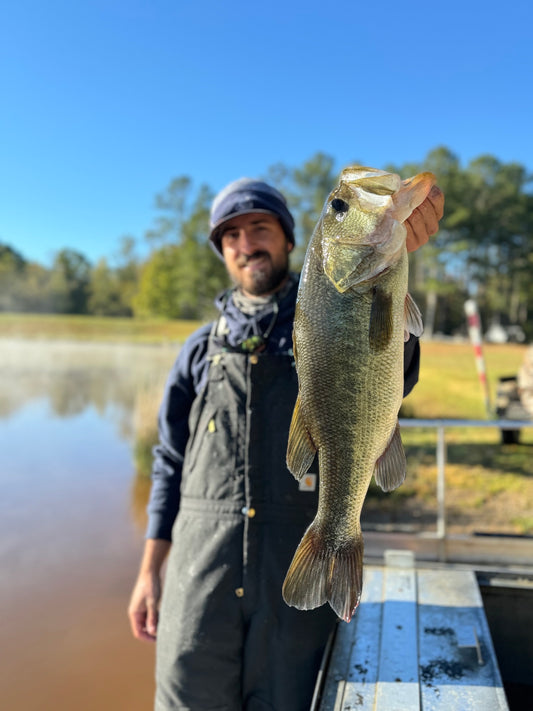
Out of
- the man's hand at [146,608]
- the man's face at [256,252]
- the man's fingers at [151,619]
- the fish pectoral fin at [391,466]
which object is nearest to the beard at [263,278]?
the man's face at [256,252]

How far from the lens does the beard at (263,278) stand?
2.49m

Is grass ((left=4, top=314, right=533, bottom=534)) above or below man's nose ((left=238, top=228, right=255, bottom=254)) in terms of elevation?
below

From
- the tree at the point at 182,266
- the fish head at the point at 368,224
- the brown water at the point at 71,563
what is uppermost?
the tree at the point at 182,266

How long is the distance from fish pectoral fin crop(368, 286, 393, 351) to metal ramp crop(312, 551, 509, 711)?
1409mm

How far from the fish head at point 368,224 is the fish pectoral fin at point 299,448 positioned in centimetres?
43

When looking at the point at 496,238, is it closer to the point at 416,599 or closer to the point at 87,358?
the point at 87,358

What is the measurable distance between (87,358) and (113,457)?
85.1 ft

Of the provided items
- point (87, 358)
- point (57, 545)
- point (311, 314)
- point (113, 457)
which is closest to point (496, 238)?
point (87, 358)

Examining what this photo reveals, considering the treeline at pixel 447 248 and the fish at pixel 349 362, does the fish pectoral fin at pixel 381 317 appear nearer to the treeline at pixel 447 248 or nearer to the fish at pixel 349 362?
the fish at pixel 349 362

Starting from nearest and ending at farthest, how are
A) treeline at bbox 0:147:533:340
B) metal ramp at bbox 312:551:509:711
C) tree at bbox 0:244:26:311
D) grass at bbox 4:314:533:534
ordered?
metal ramp at bbox 312:551:509:711
grass at bbox 4:314:533:534
treeline at bbox 0:147:533:340
tree at bbox 0:244:26:311

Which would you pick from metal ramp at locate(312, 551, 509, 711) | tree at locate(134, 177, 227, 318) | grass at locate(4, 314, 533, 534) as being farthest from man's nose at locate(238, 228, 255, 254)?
tree at locate(134, 177, 227, 318)

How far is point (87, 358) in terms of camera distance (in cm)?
3634

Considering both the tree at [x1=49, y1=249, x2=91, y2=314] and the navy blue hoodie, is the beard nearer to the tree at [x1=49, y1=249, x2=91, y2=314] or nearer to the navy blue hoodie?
A: the navy blue hoodie

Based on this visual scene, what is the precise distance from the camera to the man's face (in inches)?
98.3
